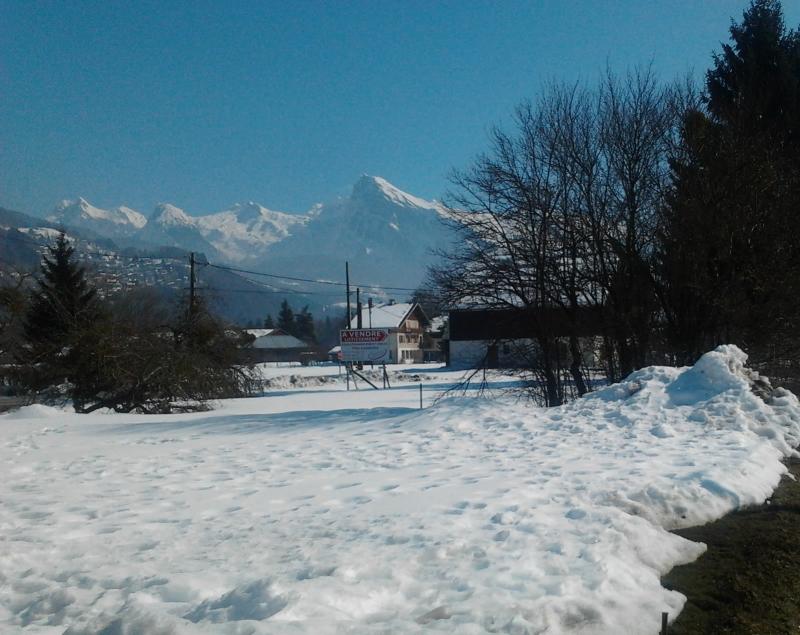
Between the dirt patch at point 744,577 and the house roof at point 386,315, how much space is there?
86713 millimetres

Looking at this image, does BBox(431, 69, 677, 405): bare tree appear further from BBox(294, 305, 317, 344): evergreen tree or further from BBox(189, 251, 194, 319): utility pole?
BBox(294, 305, 317, 344): evergreen tree

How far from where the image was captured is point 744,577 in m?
4.60

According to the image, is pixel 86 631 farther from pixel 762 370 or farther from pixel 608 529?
pixel 762 370

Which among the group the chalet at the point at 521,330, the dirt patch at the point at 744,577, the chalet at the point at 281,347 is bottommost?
the dirt patch at the point at 744,577

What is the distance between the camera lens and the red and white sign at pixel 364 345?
3512 cm

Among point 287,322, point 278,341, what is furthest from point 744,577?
point 287,322

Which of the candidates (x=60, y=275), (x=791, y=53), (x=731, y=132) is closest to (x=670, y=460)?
(x=731, y=132)

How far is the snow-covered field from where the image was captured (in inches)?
153

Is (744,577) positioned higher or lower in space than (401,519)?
lower

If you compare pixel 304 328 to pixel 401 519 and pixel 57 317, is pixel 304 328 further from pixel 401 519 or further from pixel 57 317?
pixel 401 519

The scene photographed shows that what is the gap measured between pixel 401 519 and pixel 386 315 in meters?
96.7

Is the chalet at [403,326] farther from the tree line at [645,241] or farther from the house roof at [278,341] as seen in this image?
the tree line at [645,241]

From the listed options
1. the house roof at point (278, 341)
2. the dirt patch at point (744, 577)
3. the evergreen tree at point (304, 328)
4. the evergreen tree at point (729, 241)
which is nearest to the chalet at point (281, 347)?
the house roof at point (278, 341)

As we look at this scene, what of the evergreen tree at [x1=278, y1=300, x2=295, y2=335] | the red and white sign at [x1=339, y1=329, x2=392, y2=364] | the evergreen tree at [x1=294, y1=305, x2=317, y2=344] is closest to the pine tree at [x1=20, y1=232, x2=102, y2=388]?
the red and white sign at [x1=339, y1=329, x2=392, y2=364]
